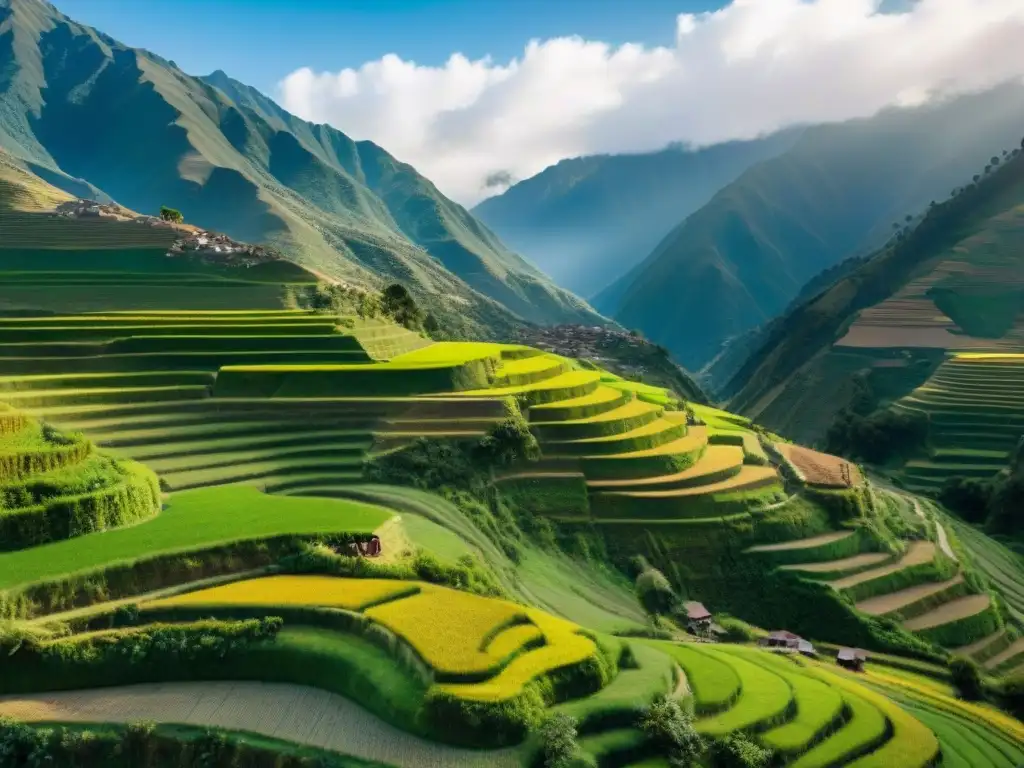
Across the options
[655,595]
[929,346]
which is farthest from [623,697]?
[929,346]

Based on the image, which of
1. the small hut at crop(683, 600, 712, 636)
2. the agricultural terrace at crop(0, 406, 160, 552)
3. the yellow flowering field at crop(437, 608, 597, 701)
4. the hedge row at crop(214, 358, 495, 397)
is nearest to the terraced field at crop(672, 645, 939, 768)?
the yellow flowering field at crop(437, 608, 597, 701)

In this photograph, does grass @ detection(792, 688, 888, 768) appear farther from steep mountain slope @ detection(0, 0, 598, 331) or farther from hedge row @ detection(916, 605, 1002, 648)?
steep mountain slope @ detection(0, 0, 598, 331)

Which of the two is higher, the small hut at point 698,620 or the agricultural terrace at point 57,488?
the agricultural terrace at point 57,488

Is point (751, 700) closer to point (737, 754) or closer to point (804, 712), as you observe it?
point (804, 712)

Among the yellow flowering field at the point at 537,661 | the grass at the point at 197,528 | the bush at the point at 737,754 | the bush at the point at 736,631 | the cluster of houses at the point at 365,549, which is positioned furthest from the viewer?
the bush at the point at 736,631

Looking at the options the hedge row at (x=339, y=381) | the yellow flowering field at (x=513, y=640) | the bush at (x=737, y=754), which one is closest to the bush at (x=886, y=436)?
the hedge row at (x=339, y=381)

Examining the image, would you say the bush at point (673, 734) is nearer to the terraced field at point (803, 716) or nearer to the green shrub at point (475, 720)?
the terraced field at point (803, 716)
